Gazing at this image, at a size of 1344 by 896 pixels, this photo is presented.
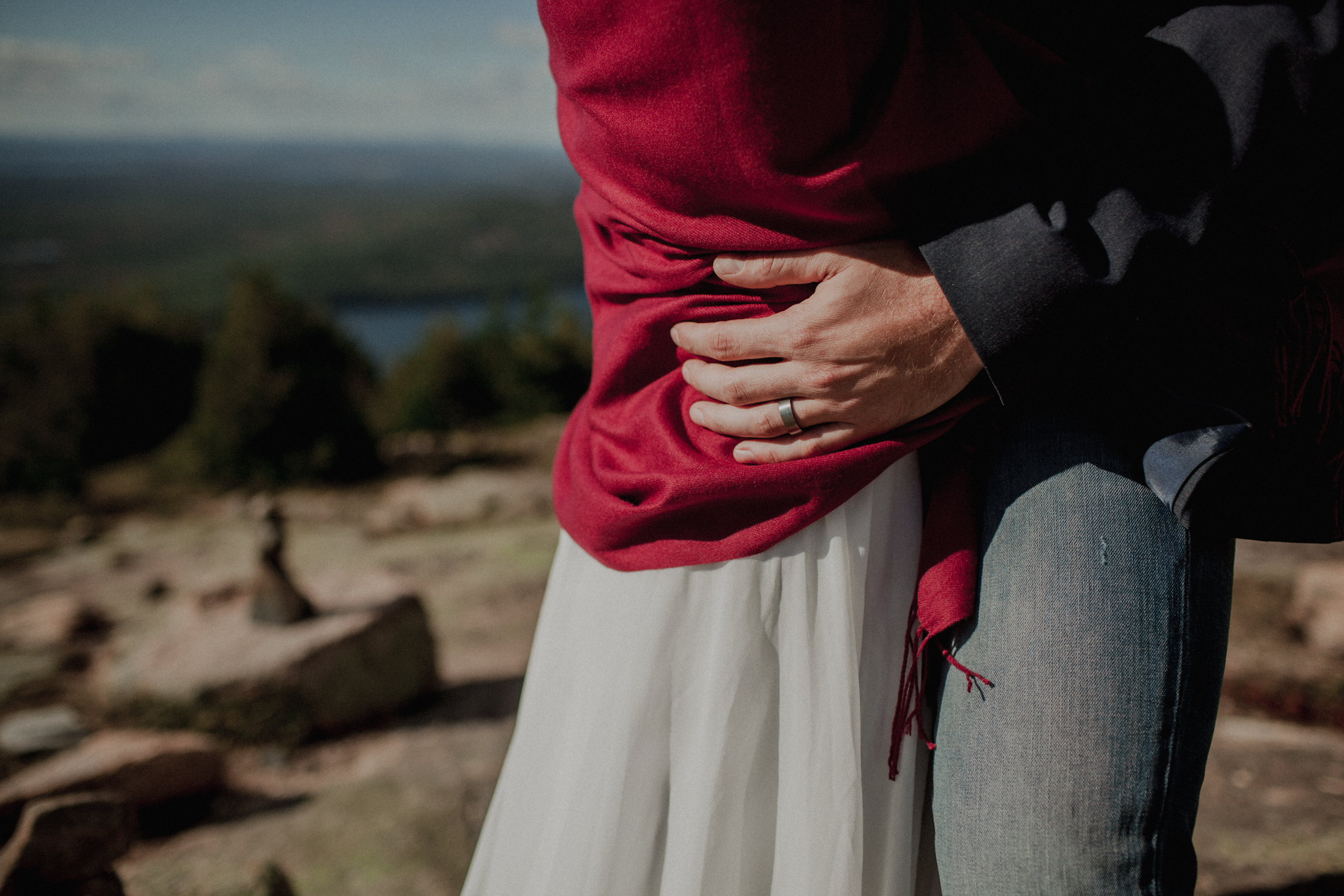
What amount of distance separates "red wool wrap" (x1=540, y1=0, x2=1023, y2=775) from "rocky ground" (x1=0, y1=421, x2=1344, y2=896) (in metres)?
1.93

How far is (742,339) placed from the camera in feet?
3.28

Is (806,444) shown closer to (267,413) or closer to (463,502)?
(463,502)

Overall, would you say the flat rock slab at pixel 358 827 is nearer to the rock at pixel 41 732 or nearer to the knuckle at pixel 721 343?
the rock at pixel 41 732

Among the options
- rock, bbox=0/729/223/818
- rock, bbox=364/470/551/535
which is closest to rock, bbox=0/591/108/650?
rock, bbox=0/729/223/818

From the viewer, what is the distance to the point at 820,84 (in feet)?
2.82

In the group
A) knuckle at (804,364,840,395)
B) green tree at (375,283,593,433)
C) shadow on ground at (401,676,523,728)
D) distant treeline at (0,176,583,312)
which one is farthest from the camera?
distant treeline at (0,176,583,312)

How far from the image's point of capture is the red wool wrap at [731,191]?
0.86m

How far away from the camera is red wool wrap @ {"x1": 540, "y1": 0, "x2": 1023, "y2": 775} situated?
2.82 ft

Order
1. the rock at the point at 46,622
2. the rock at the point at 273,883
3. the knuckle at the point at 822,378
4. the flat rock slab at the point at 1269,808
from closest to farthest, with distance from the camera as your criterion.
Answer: the knuckle at the point at 822,378
the flat rock slab at the point at 1269,808
the rock at the point at 273,883
the rock at the point at 46,622

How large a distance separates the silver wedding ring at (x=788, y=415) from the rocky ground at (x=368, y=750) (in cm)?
215

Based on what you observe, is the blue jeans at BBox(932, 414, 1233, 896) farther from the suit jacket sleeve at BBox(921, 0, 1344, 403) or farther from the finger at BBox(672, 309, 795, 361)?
the finger at BBox(672, 309, 795, 361)

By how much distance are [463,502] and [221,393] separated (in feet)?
12.1

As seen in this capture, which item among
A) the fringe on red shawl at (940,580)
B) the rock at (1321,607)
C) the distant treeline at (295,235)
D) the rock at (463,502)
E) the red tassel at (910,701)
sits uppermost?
the fringe on red shawl at (940,580)

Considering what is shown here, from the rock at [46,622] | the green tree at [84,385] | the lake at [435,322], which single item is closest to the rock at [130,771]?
the rock at [46,622]
